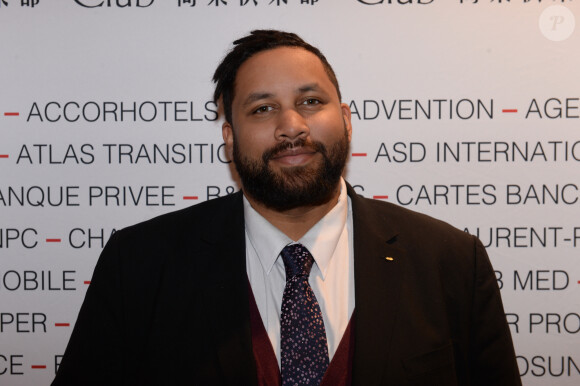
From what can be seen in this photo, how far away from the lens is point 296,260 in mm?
1557

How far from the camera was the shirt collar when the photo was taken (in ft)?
5.16

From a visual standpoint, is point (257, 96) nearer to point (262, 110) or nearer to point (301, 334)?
point (262, 110)

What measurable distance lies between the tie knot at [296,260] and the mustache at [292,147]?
0.26 metres

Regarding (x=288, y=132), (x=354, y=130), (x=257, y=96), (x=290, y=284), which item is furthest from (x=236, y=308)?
(x=354, y=130)

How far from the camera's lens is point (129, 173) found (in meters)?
2.11

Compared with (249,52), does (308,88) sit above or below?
below

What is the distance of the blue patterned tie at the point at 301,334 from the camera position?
4.66ft

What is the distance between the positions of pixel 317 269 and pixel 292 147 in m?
0.36

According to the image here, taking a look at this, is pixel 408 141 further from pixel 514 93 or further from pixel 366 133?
pixel 514 93

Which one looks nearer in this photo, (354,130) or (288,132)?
(288,132)

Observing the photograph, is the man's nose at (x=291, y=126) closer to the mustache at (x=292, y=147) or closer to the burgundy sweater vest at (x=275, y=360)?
the mustache at (x=292, y=147)

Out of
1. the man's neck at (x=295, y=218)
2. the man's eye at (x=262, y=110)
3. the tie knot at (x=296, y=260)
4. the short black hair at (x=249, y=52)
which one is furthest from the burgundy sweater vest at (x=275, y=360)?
the short black hair at (x=249, y=52)

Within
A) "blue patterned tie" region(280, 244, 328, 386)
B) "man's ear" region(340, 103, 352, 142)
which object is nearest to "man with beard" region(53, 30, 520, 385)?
"blue patterned tie" region(280, 244, 328, 386)

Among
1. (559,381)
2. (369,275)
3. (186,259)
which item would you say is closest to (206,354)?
(186,259)
